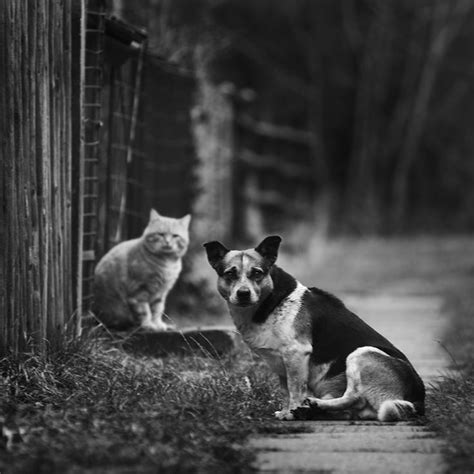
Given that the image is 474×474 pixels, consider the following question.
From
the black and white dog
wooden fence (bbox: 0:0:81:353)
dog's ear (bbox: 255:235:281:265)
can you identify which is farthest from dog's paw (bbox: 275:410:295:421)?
wooden fence (bbox: 0:0:81:353)

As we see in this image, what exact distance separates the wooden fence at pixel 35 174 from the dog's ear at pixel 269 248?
4.59ft

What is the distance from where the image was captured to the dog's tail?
232 inches

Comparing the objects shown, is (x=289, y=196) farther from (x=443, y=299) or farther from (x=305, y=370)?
(x=305, y=370)

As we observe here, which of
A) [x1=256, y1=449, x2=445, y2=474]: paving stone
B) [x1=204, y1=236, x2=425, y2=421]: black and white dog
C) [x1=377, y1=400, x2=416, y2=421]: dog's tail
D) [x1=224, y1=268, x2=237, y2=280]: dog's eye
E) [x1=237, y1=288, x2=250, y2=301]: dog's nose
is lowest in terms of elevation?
[x1=377, y1=400, x2=416, y2=421]: dog's tail

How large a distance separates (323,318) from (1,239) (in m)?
1.90

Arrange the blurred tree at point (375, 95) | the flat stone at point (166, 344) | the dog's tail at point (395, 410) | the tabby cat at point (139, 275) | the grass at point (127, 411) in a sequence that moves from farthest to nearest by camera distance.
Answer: the blurred tree at point (375, 95), the tabby cat at point (139, 275), the flat stone at point (166, 344), the dog's tail at point (395, 410), the grass at point (127, 411)

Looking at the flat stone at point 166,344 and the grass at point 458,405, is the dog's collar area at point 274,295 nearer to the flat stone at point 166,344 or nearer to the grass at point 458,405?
the grass at point 458,405

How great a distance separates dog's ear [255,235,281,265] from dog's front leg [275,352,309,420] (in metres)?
0.56

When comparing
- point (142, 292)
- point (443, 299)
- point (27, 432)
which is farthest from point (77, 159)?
point (443, 299)

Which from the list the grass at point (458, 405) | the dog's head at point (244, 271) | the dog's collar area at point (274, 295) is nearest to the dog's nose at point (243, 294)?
the dog's head at point (244, 271)

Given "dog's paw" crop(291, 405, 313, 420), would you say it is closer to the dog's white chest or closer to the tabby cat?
the dog's white chest

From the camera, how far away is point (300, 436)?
5430mm

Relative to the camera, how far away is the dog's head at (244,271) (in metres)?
6.02

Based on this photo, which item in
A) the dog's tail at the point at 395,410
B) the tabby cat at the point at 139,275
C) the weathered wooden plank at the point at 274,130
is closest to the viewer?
the dog's tail at the point at 395,410
